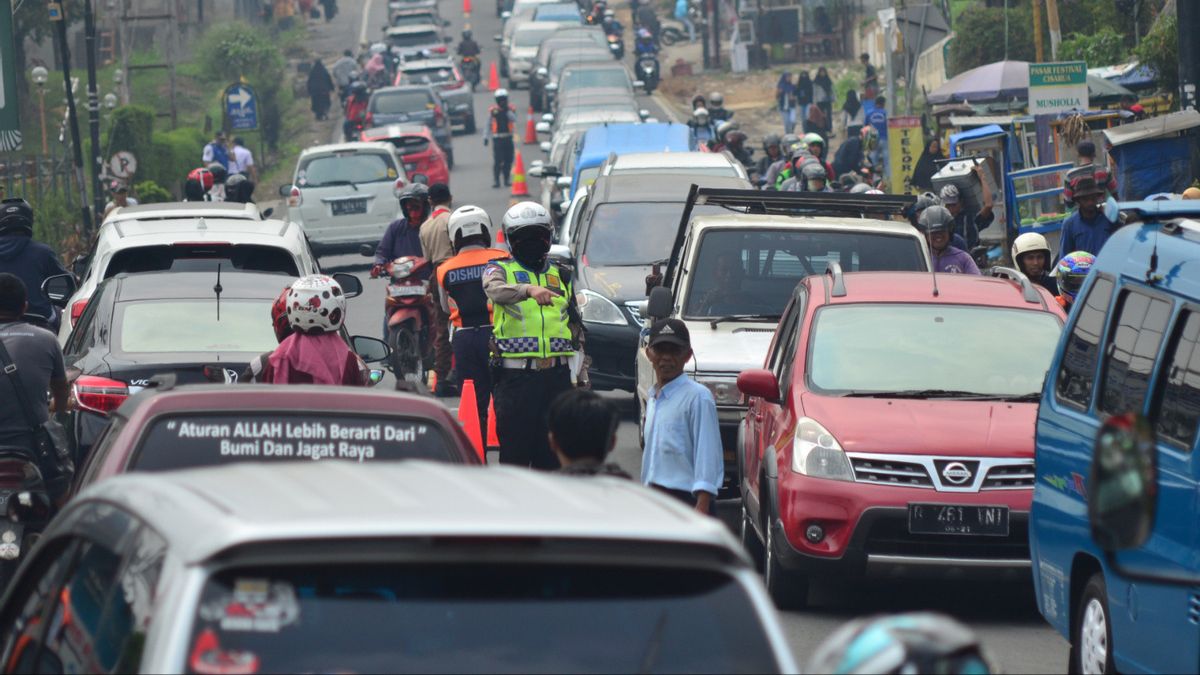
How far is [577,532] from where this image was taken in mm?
3709

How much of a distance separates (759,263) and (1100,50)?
22038mm

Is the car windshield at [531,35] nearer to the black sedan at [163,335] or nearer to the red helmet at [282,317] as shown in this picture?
the black sedan at [163,335]

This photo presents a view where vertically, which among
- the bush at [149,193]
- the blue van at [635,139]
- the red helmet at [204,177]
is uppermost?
the red helmet at [204,177]

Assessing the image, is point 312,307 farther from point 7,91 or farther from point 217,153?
point 217,153

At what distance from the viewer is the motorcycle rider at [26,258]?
14711 millimetres

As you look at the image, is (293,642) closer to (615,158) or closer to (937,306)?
(937,306)

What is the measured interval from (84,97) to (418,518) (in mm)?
52512

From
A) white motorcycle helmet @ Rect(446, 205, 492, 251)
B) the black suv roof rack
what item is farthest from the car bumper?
the black suv roof rack

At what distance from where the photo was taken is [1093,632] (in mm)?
7363

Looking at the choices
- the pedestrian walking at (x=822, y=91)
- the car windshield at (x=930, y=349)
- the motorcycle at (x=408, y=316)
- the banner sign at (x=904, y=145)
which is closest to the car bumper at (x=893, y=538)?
the car windshield at (x=930, y=349)

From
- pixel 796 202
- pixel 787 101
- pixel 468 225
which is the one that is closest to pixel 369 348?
pixel 468 225

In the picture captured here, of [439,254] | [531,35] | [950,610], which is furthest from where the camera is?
[531,35]

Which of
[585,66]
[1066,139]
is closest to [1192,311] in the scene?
[1066,139]

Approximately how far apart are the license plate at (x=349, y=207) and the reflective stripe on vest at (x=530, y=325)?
19379 mm
